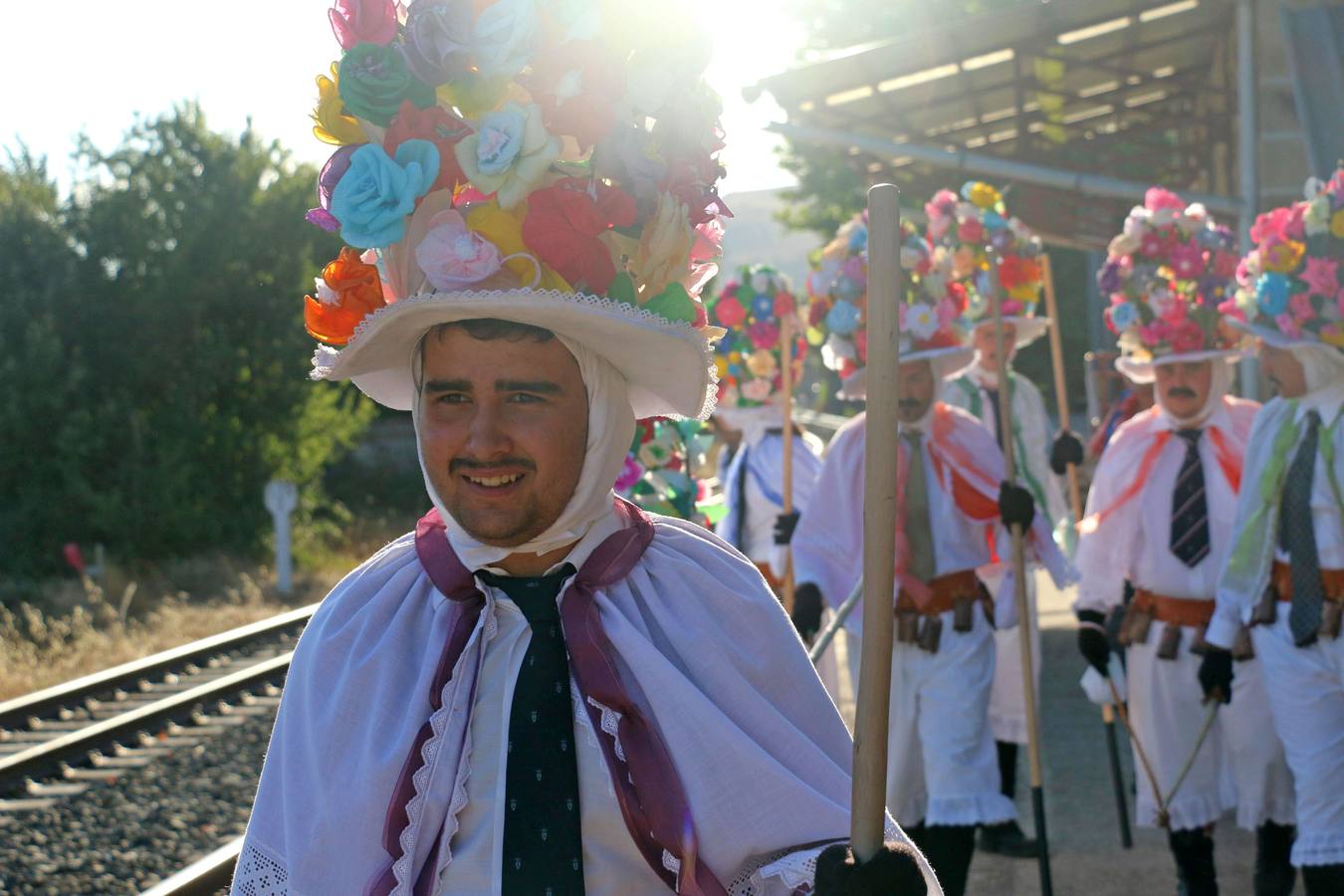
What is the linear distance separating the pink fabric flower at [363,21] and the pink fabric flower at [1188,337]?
5.39 m

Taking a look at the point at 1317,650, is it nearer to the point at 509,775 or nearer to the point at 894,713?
the point at 894,713

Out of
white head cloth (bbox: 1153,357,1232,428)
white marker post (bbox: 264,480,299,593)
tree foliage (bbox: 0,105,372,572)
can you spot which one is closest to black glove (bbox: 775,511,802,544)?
white head cloth (bbox: 1153,357,1232,428)

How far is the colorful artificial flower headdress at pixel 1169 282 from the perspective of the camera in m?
7.74

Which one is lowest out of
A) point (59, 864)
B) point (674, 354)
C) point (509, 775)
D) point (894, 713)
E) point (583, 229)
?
point (59, 864)

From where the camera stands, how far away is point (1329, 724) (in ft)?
21.4

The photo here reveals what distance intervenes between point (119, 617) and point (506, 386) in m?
12.8

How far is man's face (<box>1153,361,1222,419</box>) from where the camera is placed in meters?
7.71

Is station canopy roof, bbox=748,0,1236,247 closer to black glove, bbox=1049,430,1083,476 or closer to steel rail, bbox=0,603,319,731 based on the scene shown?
black glove, bbox=1049,430,1083,476

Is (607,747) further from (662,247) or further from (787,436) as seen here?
(787,436)

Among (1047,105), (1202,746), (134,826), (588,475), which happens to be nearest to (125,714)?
Answer: (134,826)

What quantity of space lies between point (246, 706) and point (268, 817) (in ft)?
24.5

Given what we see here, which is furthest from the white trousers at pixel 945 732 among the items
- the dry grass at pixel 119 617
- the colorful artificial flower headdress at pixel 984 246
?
the dry grass at pixel 119 617

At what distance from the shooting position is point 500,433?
3027 mm

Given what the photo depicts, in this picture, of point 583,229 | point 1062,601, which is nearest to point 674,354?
point 583,229
